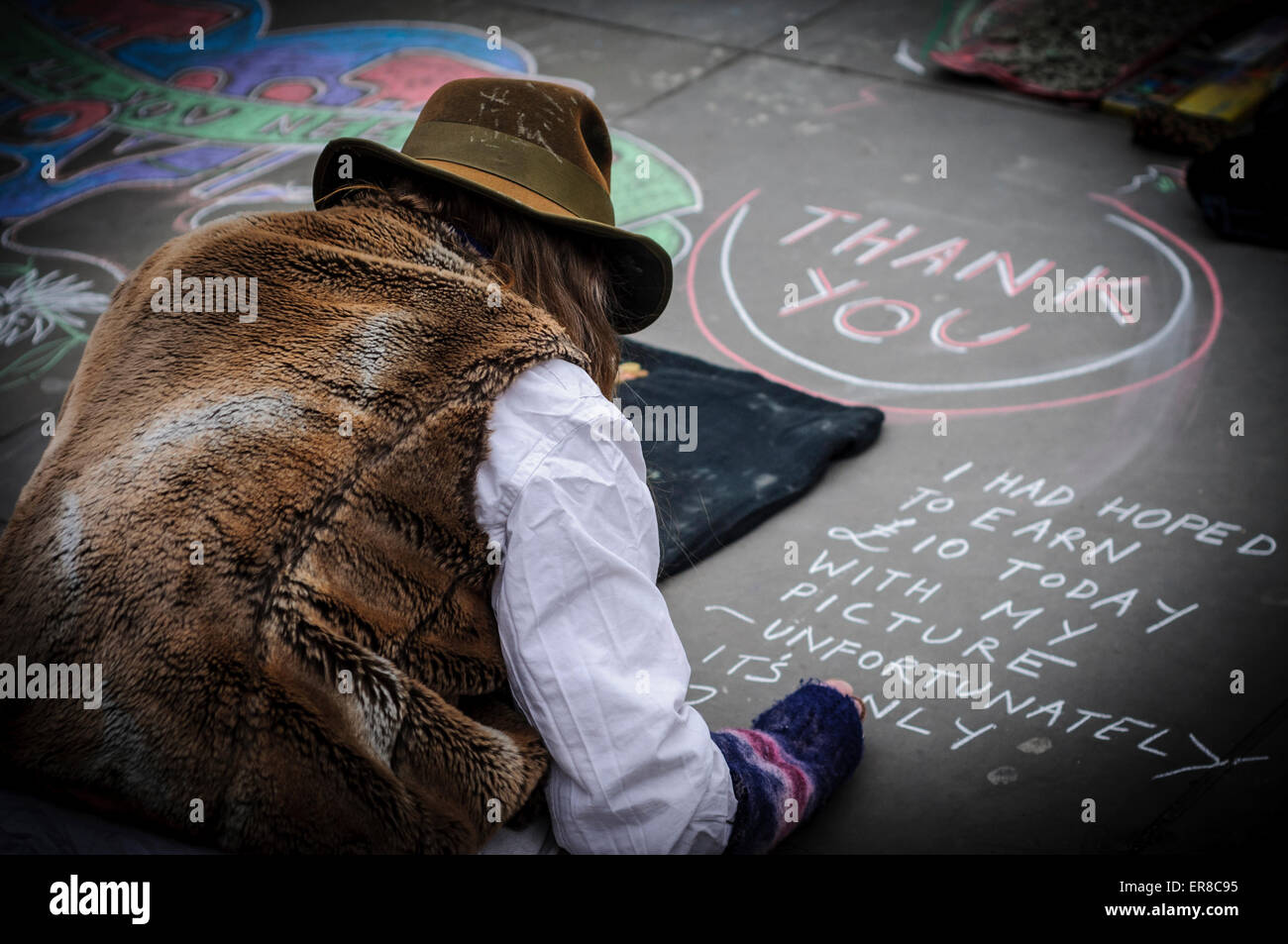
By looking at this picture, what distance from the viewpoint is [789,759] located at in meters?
2.15

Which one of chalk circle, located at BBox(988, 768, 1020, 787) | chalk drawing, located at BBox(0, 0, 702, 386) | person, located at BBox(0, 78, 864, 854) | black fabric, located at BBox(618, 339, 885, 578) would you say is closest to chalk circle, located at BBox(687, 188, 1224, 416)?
black fabric, located at BBox(618, 339, 885, 578)

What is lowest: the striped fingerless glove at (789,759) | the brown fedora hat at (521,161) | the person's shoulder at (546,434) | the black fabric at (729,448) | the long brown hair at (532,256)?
the black fabric at (729,448)

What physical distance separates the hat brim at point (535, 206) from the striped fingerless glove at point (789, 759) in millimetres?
730

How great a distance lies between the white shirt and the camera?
5.12ft

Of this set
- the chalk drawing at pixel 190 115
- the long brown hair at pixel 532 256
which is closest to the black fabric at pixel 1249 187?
the chalk drawing at pixel 190 115

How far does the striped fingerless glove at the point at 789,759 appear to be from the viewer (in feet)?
6.36

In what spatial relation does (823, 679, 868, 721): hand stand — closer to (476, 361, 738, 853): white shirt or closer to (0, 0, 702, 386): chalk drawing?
(476, 361, 738, 853): white shirt

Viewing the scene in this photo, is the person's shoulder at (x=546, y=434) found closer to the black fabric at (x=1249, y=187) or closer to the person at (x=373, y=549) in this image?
the person at (x=373, y=549)

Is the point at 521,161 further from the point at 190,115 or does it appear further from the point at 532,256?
the point at 190,115

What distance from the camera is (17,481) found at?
329cm

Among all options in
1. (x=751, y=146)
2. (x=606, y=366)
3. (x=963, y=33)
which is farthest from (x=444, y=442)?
(x=963, y=33)

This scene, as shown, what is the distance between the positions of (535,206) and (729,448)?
5.23ft

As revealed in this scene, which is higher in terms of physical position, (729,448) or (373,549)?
(373,549)

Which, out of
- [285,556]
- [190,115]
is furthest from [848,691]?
[190,115]
